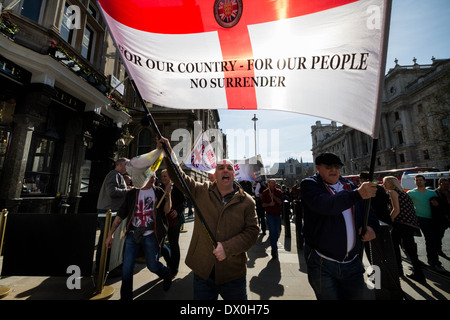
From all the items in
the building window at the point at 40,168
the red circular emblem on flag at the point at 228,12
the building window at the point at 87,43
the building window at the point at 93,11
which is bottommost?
the building window at the point at 40,168

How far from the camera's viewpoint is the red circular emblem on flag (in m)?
2.25

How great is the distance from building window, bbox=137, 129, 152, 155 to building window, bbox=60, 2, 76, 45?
13.7 m

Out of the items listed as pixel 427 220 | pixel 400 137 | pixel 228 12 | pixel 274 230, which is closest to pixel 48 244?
pixel 228 12

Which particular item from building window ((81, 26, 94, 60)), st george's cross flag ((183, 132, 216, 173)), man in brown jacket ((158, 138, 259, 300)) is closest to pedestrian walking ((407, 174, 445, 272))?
man in brown jacket ((158, 138, 259, 300))

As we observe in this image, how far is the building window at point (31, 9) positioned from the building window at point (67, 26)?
88 centimetres

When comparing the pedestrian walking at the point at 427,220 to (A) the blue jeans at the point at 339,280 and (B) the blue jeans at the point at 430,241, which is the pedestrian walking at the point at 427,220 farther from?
(A) the blue jeans at the point at 339,280

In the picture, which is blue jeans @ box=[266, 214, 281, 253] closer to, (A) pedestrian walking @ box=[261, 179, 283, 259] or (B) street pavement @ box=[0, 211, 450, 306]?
(A) pedestrian walking @ box=[261, 179, 283, 259]

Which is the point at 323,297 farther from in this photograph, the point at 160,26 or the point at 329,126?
the point at 329,126

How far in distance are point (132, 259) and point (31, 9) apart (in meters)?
9.75

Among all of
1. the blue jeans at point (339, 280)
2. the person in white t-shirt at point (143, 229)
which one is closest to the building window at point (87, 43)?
the person in white t-shirt at point (143, 229)

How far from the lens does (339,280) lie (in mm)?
2033

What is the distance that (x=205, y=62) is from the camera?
2.42m

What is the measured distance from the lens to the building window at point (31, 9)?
696 centimetres

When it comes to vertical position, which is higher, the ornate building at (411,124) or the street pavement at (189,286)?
the ornate building at (411,124)
